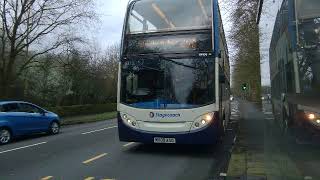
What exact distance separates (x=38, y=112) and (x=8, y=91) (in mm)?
9687

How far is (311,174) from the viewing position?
9.16m

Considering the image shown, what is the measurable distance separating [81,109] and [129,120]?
86.9ft

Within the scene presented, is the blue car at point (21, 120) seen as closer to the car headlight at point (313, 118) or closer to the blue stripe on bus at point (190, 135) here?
the blue stripe on bus at point (190, 135)

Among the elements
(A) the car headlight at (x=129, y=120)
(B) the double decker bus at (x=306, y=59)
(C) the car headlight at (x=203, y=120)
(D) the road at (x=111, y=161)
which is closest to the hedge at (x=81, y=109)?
(D) the road at (x=111, y=161)

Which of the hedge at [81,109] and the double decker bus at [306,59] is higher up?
the double decker bus at [306,59]

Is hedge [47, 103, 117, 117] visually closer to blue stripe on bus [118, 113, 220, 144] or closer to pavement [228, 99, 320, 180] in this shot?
pavement [228, 99, 320, 180]

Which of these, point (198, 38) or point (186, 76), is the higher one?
point (198, 38)

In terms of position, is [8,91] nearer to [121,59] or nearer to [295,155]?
[121,59]

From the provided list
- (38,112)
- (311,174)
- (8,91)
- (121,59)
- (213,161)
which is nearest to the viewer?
(311,174)

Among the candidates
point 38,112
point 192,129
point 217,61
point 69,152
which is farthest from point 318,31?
point 38,112

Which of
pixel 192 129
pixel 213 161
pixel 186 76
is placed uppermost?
pixel 186 76

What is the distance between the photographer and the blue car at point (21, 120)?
16.8 meters

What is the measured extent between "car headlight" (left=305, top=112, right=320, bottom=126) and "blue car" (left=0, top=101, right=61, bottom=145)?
10681mm

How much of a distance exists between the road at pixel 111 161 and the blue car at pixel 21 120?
1.27 metres
